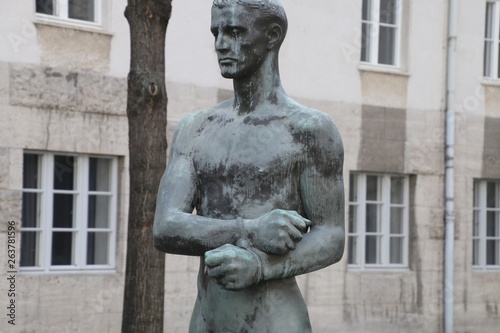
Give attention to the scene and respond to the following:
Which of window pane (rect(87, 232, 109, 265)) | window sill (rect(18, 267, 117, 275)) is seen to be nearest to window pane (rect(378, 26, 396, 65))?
window pane (rect(87, 232, 109, 265))

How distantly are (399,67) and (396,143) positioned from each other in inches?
51.8

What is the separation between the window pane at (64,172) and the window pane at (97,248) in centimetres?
76

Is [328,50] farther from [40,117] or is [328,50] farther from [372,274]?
[40,117]

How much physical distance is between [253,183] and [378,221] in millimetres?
14243

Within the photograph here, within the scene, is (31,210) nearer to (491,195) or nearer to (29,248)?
(29,248)

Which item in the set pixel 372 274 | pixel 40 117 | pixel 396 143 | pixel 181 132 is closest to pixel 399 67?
pixel 396 143

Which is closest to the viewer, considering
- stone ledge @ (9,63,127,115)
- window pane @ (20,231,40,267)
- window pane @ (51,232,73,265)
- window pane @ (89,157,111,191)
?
stone ledge @ (9,63,127,115)

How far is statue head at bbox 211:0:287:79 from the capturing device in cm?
403

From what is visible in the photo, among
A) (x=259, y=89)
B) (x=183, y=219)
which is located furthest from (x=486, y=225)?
(x=183, y=219)

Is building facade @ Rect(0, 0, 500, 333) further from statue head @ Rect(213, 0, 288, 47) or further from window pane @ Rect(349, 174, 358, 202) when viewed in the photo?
statue head @ Rect(213, 0, 288, 47)

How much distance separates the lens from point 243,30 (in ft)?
13.3

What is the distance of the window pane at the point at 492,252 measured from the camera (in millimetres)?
19359

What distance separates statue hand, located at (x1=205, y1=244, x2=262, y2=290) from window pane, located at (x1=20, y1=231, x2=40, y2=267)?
10578mm

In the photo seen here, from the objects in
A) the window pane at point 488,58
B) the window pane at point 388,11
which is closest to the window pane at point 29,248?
the window pane at point 388,11
